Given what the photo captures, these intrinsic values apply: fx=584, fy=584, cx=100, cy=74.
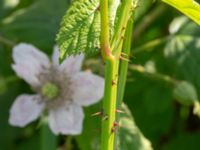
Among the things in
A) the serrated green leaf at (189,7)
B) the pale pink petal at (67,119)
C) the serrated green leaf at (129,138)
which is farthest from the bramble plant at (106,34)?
the pale pink petal at (67,119)

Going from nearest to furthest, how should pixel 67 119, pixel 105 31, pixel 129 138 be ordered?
pixel 105 31 < pixel 129 138 < pixel 67 119

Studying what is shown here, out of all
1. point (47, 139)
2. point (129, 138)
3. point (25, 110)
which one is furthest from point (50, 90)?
point (129, 138)

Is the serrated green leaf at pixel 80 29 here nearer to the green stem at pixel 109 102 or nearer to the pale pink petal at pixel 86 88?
the green stem at pixel 109 102

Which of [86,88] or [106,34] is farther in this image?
[86,88]

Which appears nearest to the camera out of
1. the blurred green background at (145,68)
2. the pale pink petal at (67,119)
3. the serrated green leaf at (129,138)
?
the serrated green leaf at (129,138)

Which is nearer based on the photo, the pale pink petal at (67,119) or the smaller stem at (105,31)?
the smaller stem at (105,31)

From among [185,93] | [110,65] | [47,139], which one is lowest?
[47,139]

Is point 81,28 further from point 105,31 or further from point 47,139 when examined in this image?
point 47,139
